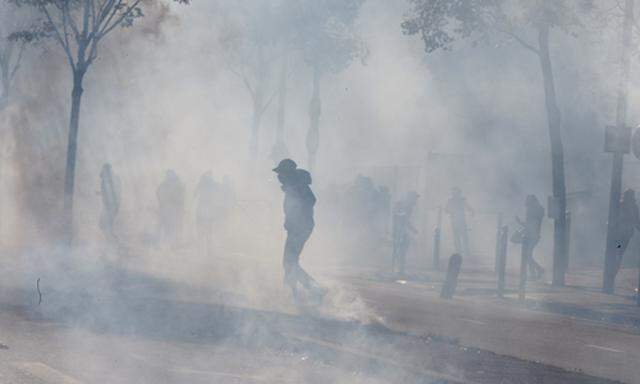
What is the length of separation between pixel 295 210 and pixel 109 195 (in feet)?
33.4

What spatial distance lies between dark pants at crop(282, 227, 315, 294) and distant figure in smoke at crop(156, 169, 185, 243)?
11870 millimetres

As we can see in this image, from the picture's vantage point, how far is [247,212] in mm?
37656

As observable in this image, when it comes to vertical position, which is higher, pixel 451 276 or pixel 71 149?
pixel 71 149

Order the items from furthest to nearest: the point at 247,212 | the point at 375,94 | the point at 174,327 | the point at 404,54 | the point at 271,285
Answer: the point at 375,94 → the point at 404,54 → the point at 247,212 → the point at 271,285 → the point at 174,327

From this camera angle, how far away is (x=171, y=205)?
29.0 m

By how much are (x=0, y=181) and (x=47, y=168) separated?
7.15 feet

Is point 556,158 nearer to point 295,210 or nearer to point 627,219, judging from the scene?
point 627,219

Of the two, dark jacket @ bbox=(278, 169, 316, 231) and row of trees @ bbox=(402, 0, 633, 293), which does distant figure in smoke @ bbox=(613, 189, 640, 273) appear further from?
dark jacket @ bbox=(278, 169, 316, 231)

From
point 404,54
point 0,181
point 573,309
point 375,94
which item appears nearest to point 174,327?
point 573,309

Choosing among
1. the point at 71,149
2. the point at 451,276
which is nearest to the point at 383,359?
the point at 451,276

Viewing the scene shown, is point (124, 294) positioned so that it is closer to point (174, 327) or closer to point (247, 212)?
point (174, 327)

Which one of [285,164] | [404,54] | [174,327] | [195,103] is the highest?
[404,54]

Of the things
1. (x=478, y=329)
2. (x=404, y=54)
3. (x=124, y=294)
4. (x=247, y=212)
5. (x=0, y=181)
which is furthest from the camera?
(x=404, y=54)

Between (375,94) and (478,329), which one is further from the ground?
(375,94)
